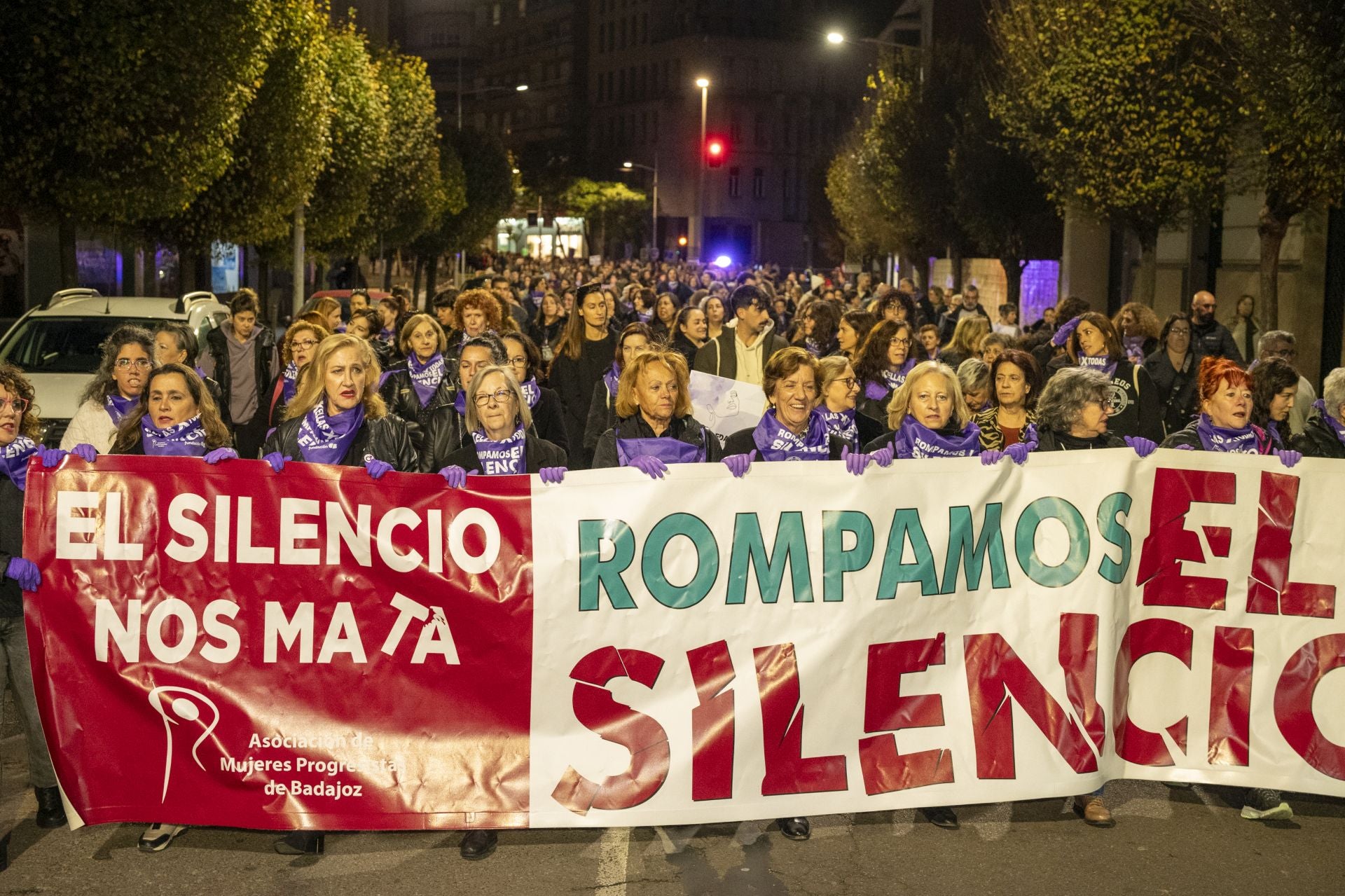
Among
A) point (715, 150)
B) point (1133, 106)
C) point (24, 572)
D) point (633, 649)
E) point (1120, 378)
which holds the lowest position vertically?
point (633, 649)

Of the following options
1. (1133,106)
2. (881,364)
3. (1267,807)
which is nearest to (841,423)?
(1267,807)

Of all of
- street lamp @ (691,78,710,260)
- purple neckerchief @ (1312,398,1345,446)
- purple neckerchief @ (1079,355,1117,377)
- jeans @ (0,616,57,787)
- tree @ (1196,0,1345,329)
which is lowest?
jeans @ (0,616,57,787)

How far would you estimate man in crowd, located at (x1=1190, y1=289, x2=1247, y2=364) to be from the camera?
12.9 metres

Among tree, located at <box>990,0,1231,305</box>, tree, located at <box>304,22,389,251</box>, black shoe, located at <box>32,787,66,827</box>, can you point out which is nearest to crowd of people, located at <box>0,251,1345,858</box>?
black shoe, located at <box>32,787,66,827</box>

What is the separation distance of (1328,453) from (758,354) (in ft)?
15.7

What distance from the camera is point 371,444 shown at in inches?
249

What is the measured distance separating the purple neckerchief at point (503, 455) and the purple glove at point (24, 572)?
1644mm

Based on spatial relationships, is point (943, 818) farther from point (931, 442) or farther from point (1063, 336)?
point (1063, 336)

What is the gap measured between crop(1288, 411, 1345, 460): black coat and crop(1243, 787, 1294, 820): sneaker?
1.44 m

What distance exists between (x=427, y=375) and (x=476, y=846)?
159 inches

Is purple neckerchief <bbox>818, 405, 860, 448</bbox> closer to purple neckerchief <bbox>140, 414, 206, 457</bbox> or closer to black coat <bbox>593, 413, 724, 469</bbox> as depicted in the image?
black coat <bbox>593, 413, 724, 469</bbox>

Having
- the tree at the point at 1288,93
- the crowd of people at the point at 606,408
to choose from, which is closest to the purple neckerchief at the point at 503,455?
the crowd of people at the point at 606,408

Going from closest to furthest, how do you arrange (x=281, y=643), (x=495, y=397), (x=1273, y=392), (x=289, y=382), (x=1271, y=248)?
(x=281, y=643) < (x=495, y=397) < (x=1273, y=392) < (x=289, y=382) < (x=1271, y=248)

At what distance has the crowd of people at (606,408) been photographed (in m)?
5.88
